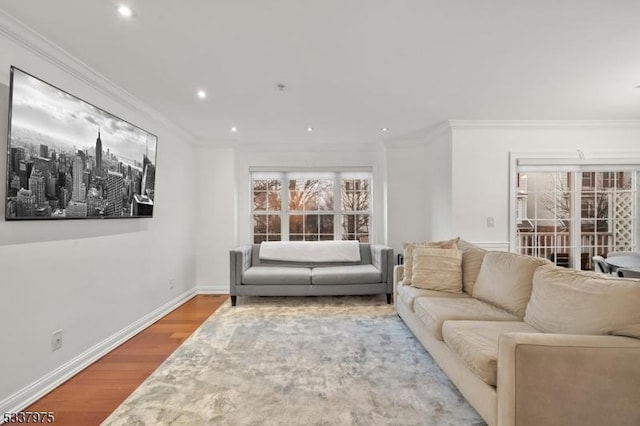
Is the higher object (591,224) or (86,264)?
(591,224)

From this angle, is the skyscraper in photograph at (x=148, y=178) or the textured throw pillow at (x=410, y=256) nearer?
the skyscraper in photograph at (x=148, y=178)

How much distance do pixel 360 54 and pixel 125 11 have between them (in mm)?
1471

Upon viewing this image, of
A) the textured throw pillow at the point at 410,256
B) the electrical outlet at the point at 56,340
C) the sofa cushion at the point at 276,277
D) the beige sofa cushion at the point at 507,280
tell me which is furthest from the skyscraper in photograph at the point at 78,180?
the beige sofa cushion at the point at 507,280

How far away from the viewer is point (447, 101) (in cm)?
331

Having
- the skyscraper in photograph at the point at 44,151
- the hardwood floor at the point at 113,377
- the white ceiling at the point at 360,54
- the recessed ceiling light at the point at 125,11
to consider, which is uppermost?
the white ceiling at the point at 360,54

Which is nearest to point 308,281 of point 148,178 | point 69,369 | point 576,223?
point 148,178

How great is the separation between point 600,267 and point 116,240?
15.9 ft

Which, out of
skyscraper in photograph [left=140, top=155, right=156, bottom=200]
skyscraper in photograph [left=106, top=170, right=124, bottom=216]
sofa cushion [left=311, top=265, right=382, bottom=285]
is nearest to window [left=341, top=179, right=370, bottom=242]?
sofa cushion [left=311, top=265, right=382, bottom=285]

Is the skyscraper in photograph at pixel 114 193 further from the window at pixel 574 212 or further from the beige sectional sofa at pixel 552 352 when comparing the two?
the window at pixel 574 212

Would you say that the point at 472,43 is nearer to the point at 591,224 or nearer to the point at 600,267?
the point at 600,267

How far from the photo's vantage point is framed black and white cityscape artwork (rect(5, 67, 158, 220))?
1.93m

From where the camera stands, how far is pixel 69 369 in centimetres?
238

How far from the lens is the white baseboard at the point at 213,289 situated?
491cm

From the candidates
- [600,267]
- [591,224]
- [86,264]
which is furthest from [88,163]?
[591,224]
